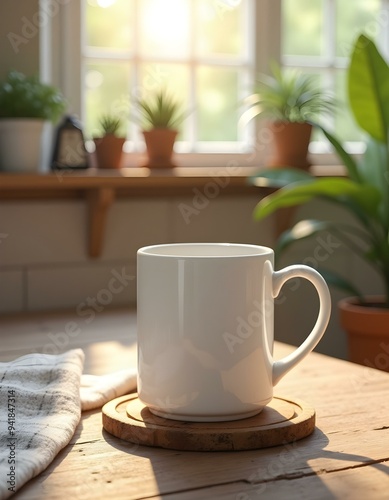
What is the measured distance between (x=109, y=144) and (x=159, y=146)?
0.14m

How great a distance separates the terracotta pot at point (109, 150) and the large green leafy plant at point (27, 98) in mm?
168

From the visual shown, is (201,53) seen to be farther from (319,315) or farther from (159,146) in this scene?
(319,315)

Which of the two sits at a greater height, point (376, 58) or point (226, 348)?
point (376, 58)

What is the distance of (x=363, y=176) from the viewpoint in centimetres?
212

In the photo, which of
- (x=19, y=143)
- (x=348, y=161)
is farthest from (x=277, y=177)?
(x=19, y=143)

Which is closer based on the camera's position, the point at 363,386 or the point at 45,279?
the point at 363,386

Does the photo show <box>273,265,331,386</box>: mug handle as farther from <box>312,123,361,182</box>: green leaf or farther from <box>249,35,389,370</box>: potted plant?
<box>312,123,361,182</box>: green leaf

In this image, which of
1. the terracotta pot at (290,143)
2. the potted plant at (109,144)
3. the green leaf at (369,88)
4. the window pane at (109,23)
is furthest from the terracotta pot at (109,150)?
the green leaf at (369,88)

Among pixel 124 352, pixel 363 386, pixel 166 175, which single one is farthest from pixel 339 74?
pixel 363 386

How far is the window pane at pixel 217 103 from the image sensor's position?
8.02 feet

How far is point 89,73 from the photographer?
226cm

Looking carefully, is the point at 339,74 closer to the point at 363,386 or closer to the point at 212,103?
the point at 212,103

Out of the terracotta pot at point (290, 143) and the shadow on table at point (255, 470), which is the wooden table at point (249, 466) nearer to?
the shadow on table at point (255, 470)

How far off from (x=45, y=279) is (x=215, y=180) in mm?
487
